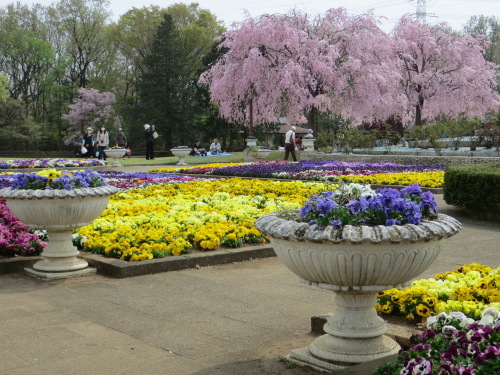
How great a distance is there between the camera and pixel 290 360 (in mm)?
3955

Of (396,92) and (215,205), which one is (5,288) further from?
(396,92)

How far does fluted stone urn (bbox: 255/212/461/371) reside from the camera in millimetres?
3557

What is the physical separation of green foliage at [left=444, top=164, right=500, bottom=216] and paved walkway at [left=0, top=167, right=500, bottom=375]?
11.1 ft

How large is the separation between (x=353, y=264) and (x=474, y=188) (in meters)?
7.79

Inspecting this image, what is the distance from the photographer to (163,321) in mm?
5027

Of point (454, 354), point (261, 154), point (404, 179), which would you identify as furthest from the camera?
point (261, 154)

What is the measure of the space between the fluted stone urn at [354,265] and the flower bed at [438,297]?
0.62 meters

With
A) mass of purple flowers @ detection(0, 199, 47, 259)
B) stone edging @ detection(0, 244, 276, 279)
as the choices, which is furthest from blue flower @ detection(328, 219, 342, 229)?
mass of purple flowers @ detection(0, 199, 47, 259)

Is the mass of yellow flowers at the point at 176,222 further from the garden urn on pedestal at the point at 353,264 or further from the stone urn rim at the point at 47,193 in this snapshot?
the garden urn on pedestal at the point at 353,264

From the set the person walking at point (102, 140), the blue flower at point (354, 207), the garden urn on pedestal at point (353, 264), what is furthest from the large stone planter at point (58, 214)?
the person walking at point (102, 140)

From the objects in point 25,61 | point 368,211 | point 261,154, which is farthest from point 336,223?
point 25,61

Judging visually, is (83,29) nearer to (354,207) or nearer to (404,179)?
(404,179)

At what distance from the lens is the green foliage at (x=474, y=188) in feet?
34.2

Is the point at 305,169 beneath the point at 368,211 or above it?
beneath
